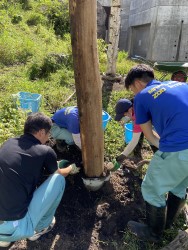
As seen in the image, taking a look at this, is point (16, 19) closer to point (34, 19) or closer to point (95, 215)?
point (34, 19)

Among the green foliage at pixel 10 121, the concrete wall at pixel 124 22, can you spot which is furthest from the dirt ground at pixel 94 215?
the concrete wall at pixel 124 22

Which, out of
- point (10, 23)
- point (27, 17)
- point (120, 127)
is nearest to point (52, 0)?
point (27, 17)

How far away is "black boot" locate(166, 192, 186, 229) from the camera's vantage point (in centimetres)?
286

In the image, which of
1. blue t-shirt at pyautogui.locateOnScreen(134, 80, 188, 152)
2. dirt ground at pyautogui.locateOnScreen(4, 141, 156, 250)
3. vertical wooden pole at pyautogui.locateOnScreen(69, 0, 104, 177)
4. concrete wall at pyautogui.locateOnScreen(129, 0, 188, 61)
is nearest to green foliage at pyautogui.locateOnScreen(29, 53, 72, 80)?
dirt ground at pyautogui.locateOnScreen(4, 141, 156, 250)

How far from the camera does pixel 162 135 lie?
2.48 metres

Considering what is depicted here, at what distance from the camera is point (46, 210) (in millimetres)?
2609

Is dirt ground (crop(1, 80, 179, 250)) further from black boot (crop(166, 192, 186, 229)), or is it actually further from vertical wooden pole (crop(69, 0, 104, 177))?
vertical wooden pole (crop(69, 0, 104, 177))

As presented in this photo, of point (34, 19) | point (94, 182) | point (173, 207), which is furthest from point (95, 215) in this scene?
point (34, 19)

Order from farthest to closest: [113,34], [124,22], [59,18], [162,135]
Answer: [124,22]
[59,18]
[113,34]
[162,135]

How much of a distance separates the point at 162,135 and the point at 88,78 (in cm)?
88

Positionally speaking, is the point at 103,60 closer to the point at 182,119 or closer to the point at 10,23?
the point at 10,23

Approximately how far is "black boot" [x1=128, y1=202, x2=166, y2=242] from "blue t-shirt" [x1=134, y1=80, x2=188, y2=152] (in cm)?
65

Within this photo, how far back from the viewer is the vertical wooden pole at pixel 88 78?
2.29 meters

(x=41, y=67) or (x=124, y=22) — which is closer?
(x=41, y=67)
